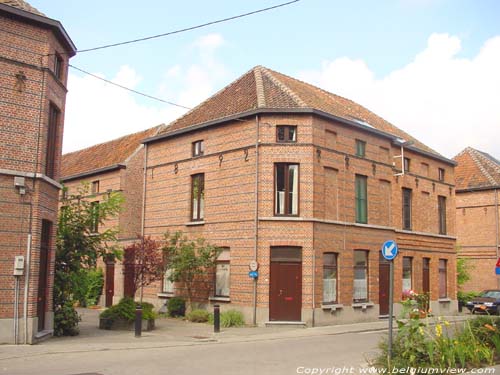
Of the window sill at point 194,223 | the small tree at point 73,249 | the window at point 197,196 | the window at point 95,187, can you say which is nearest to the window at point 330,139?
the window at point 197,196

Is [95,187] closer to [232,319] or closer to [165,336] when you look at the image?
[232,319]

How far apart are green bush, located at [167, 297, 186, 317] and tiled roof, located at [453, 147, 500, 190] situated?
22670mm

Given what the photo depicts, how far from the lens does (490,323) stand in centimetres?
1295

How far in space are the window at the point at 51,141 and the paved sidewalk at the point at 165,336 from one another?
497cm

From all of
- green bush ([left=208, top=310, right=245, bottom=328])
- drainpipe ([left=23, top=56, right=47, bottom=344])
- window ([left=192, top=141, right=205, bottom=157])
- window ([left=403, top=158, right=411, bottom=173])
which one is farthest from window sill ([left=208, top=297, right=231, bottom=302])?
window ([left=403, top=158, right=411, bottom=173])

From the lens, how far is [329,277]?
22.8m

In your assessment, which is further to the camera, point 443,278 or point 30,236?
point 443,278

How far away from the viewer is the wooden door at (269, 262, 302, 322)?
21.4 metres

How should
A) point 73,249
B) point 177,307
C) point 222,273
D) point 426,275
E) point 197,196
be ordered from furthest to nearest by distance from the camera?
1. point 426,275
2. point 197,196
3. point 177,307
4. point 222,273
5. point 73,249

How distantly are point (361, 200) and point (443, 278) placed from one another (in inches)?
358

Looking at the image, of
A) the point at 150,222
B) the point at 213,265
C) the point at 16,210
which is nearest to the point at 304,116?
the point at 213,265

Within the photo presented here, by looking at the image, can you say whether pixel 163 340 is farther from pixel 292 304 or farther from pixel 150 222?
pixel 150 222

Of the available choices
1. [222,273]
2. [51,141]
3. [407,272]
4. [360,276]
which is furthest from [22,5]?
[407,272]

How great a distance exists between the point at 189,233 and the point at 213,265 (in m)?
2.42
